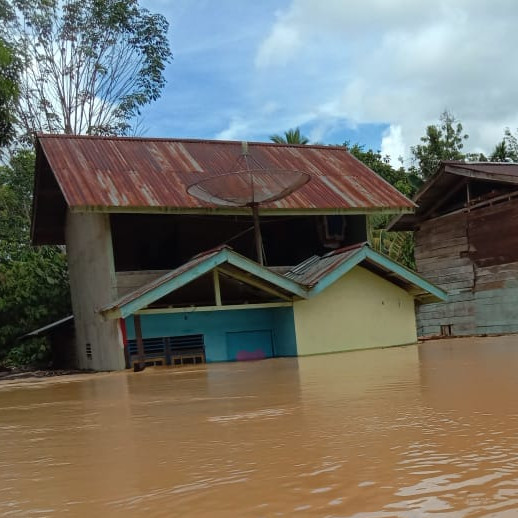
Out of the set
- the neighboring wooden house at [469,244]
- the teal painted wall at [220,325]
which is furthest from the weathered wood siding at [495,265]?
the teal painted wall at [220,325]

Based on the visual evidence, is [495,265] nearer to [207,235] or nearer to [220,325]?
[207,235]

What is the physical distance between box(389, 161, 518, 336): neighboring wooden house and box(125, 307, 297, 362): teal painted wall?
645cm

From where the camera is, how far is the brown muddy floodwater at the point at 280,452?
2379mm

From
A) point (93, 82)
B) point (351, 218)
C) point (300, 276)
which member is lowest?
point (300, 276)

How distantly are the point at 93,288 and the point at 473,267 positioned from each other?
9.91 meters

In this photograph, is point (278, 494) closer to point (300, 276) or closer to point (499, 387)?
point (499, 387)

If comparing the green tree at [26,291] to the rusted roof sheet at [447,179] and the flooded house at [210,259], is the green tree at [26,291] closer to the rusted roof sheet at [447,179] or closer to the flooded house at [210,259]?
the flooded house at [210,259]

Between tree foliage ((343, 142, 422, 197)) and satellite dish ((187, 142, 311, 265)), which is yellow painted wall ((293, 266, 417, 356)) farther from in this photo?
tree foliage ((343, 142, 422, 197))

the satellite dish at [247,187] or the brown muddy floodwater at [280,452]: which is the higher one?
the satellite dish at [247,187]

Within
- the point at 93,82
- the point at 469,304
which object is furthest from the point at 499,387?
the point at 93,82

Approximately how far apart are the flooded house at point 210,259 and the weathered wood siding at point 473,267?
9.47 ft

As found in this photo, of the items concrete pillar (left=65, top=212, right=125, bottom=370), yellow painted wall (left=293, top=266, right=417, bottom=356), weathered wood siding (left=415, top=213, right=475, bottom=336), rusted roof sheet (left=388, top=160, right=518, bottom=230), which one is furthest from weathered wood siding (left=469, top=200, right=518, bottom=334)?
concrete pillar (left=65, top=212, right=125, bottom=370)

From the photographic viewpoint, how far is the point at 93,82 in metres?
25.0

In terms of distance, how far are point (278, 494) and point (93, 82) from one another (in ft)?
81.4
